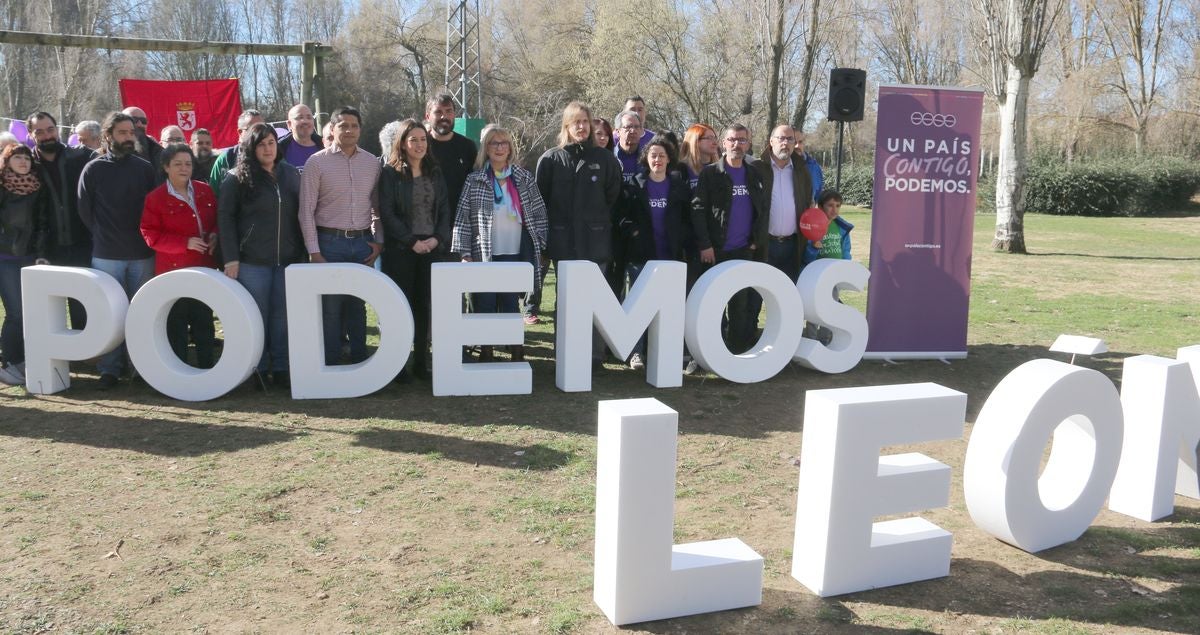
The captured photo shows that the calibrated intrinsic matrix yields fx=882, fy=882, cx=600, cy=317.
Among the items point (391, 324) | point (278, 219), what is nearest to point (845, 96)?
point (391, 324)

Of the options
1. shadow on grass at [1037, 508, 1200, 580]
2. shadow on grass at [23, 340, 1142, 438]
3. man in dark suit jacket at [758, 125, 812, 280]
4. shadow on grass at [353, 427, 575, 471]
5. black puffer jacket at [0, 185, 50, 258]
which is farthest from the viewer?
man in dark suit jacket at [758, 125, 812, 280]

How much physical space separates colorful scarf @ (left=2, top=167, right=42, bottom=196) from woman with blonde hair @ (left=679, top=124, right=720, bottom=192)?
4818 millimetres

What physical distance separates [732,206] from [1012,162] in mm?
10792

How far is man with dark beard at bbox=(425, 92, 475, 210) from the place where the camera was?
6664 millimetres

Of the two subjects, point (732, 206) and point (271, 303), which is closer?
point (271, 303)

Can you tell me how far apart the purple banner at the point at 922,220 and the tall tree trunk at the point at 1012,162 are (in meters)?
8.54

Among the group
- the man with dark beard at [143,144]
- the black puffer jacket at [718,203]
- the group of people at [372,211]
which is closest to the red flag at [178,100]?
the man with dark beard at [143,144]

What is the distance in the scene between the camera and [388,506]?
420cm

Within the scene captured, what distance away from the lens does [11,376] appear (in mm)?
6336

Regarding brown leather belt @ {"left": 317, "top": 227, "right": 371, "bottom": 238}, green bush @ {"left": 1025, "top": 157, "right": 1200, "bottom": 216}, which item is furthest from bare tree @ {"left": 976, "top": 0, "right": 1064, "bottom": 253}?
green bush @ {"left": 1025, "top": 157, "right": 1200, "bottom": 216}

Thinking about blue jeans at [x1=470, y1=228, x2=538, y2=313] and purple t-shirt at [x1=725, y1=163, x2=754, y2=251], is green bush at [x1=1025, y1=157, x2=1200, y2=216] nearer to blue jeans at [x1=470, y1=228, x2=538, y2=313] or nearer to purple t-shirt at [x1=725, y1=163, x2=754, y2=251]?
purple t-shirt at [x1=725, y1=163, x2=754, y2=251]

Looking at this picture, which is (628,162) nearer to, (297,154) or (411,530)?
(297,154)

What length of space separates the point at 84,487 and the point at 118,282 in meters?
2.10

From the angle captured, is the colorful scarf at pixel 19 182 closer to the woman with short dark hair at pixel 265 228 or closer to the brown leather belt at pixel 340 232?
the woman with short dark hair at pixel 265 228
